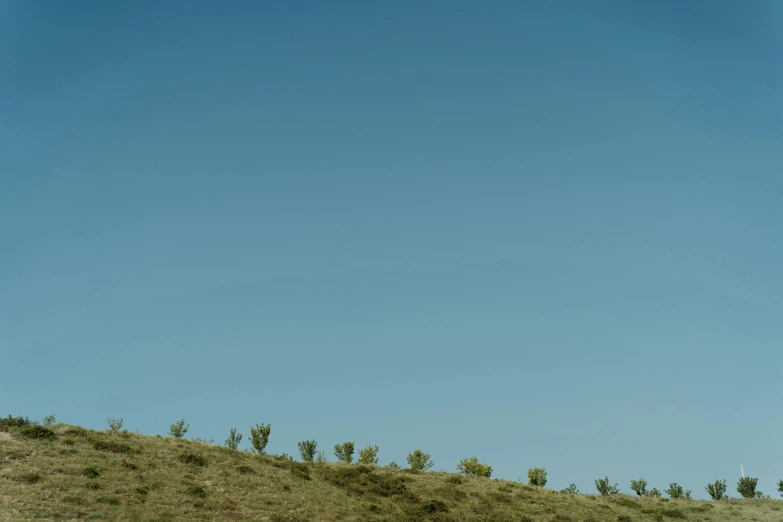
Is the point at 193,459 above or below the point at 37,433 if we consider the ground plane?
below

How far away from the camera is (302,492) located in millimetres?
45375

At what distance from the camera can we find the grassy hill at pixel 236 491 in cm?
3525

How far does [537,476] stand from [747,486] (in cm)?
3085

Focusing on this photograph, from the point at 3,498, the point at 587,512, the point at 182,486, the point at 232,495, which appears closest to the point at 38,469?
the point at 3,498

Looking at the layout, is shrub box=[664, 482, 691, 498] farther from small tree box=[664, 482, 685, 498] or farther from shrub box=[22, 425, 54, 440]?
shrub box=[22, 425, 54, 440]

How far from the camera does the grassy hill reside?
3525 cm

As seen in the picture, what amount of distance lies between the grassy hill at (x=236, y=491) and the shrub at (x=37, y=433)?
118 mm

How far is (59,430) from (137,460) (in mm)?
8269

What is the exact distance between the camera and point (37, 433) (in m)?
44.3

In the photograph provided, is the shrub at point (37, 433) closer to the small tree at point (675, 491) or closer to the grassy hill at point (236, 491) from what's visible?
the grassy hill at point (236, 491)

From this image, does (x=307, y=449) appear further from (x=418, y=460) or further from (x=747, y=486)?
(x=747, y=486)

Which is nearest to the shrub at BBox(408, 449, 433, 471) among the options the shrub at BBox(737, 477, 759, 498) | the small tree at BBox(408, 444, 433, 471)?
the small tree at BBox(408, 444, 433, 471)

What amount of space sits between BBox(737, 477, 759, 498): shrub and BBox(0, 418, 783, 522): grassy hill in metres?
22.9

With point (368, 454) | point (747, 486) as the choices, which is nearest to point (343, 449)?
point (368, 454)
